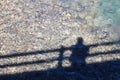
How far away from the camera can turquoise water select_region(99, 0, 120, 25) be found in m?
7.33

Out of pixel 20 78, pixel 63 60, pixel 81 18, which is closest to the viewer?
pixel 20 78

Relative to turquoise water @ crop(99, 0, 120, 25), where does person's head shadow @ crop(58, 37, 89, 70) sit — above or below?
below

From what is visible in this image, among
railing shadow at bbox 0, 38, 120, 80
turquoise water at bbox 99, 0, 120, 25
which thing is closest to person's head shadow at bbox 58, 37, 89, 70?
railing shadow at bbox 0, 38, 120, 80

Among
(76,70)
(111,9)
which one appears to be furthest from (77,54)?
(111,9)

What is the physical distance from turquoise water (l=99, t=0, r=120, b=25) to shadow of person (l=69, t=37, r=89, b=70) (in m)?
1.19

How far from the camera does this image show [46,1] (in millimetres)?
7770

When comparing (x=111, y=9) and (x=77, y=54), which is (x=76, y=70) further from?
(x=111, y=9)

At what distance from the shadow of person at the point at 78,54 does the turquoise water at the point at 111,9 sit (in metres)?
1.19

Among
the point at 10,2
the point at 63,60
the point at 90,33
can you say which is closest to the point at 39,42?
the point at 63,60

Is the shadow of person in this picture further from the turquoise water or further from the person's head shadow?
the turquoise water

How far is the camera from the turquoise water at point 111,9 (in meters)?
7.33

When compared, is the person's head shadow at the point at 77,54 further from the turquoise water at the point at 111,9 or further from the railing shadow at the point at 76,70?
the turquoise water at the point at 111,9

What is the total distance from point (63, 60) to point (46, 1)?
2.29 m

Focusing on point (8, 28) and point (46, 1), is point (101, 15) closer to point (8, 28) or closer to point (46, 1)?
point (46, 1)
